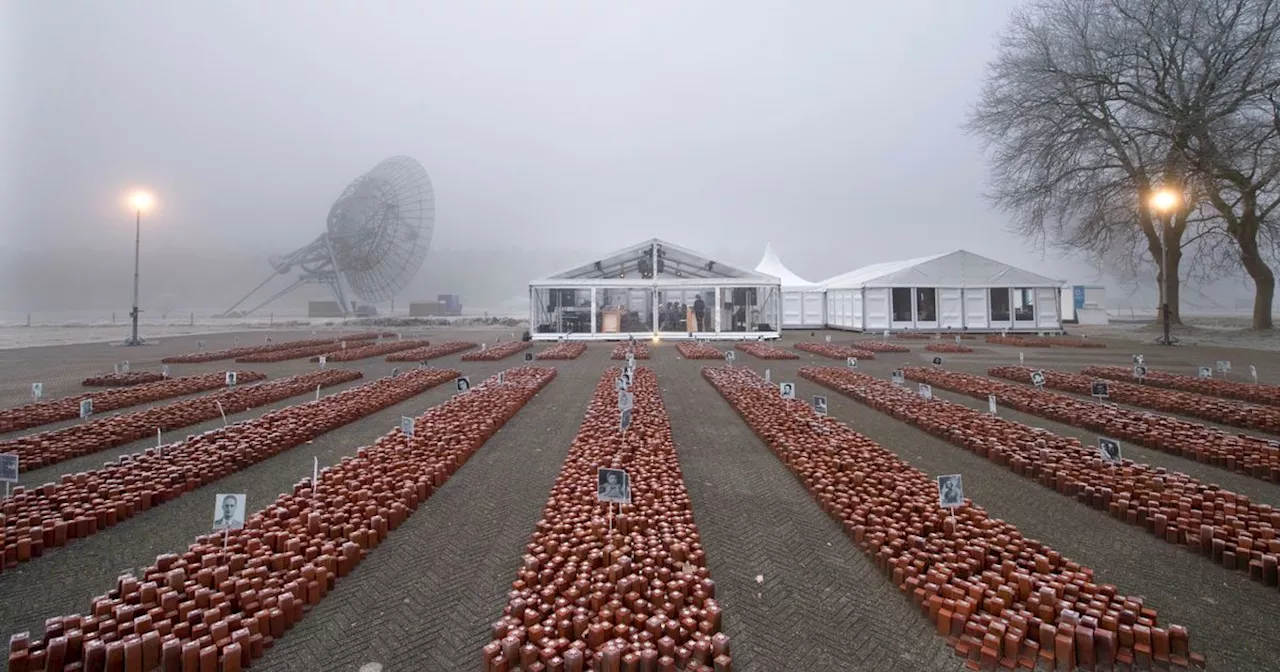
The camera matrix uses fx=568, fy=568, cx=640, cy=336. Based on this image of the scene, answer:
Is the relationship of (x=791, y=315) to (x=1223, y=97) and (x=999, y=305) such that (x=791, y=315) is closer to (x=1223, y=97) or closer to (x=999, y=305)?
(x=999, y=305)

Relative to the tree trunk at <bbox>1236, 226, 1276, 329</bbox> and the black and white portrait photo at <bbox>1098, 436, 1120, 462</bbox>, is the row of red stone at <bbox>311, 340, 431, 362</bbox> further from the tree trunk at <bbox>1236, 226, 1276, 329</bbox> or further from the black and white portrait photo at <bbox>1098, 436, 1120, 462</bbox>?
the tree trunk at <bbox>1236, 226, 1276, 329</bbox>

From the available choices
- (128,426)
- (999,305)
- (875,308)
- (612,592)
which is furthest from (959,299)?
(128,426)

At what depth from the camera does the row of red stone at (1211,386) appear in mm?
12180

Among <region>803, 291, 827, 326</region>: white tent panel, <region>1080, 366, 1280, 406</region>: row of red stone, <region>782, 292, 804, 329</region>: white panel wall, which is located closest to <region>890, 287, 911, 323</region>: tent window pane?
<region>803, 291, 827, 326</region>: white tent panel

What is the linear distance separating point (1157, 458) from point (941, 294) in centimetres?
3372

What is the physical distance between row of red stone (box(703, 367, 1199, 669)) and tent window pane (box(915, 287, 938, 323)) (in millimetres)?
35822

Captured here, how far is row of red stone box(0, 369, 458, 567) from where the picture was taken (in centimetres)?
519

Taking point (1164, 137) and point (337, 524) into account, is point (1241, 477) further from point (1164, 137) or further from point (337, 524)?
point (1164, 137)

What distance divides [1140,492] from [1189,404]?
7.52m

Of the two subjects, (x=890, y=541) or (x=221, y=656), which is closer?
(x=221, y=656)

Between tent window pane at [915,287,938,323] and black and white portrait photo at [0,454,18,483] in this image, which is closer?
black and white portrait photo at [0,454,18,483]

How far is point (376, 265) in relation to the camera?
183 ft

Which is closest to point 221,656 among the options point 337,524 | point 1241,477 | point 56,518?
point 337,524

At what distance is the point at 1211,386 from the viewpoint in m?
13.5
